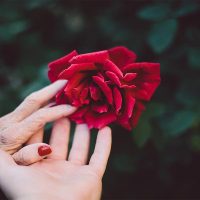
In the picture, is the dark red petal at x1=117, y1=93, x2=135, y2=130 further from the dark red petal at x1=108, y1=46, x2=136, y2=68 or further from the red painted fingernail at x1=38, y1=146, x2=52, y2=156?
the red painted fingernail at x1=38, y1=146, x2=52, y2=156

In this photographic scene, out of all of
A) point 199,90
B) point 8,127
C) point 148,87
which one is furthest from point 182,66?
point 8,127

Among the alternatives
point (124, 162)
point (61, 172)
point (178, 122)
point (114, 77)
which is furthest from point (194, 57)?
point (61, 172)

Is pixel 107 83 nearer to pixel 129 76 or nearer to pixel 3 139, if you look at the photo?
pixel 129 76

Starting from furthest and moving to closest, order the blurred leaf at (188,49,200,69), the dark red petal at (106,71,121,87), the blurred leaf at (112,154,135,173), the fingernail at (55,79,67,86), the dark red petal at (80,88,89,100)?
1. the blurred leaf at (112,154,135,173)
2. the blurred leaf at (188,49,200,69)
3. the fingernail at (55,79,67,86)
4. the dark red petal at (80,88,89,100)
5. the dark red petal at (106,71,121,87)

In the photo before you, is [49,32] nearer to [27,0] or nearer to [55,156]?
[27,0]

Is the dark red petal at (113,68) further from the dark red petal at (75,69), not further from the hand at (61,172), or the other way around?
the hand at (61,172)

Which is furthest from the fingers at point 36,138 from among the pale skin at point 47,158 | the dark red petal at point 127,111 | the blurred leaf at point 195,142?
the blurred leaf at point 195,142

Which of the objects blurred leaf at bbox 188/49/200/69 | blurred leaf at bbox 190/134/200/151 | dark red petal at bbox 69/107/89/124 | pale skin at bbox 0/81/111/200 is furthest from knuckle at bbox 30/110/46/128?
blurred leaf at bbox 190/134/200/151
